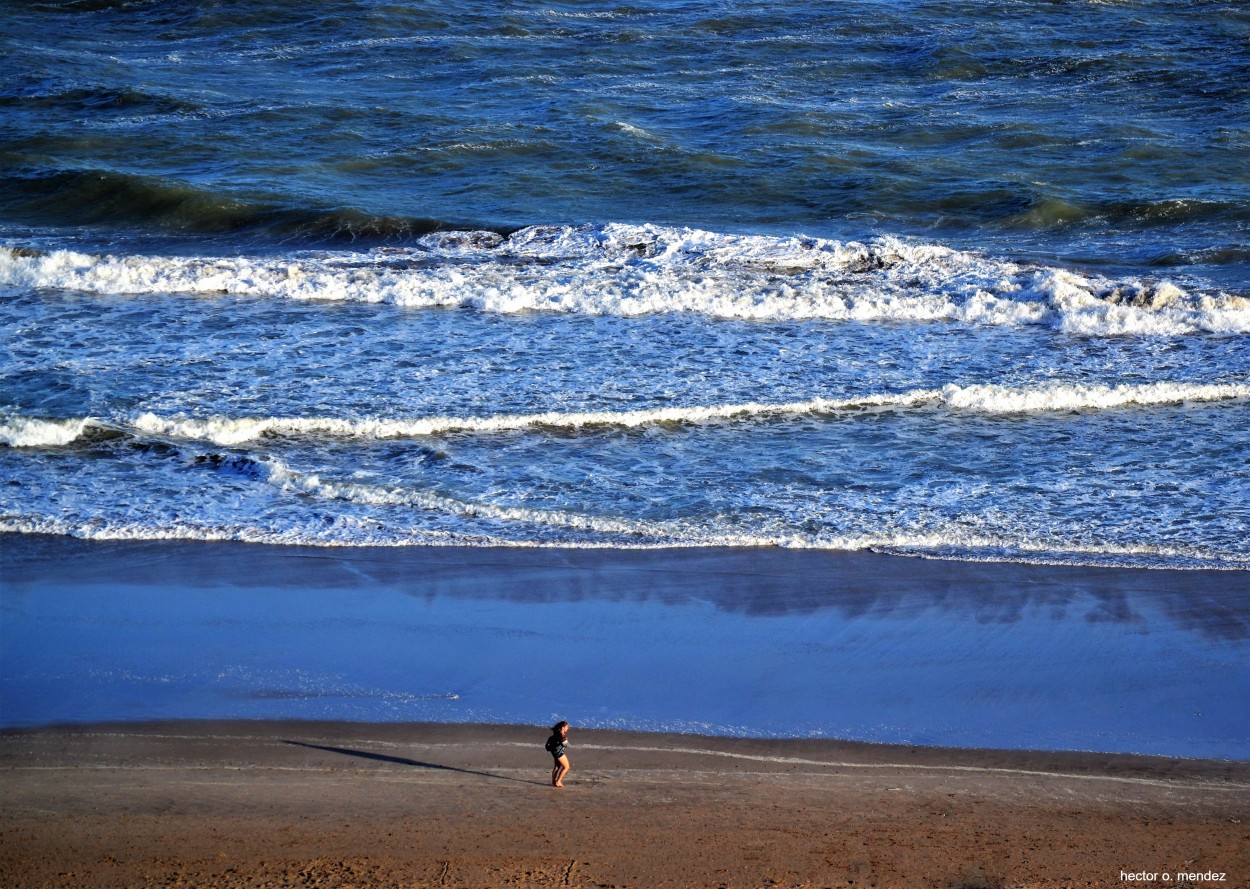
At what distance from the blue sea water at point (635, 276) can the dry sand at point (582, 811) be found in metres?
2.45

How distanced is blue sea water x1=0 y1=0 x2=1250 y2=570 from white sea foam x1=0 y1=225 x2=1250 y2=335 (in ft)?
0.21

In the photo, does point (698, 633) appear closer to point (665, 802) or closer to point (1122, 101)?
point (665, 802)

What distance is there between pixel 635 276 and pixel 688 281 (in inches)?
25.5

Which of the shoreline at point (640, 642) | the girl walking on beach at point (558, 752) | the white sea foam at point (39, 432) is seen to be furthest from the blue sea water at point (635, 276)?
the girl walking on beach at point (558, 752)

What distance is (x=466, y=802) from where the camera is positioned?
5965mm

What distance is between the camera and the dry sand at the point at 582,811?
5496 millimetres

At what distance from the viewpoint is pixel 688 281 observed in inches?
586

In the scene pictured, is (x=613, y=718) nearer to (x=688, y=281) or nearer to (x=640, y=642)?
(x=640, y=642)

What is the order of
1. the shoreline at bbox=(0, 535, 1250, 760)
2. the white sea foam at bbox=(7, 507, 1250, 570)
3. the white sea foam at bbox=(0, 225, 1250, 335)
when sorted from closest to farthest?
the shoreline at bbox=(0, 535, 1250, 760), the white sea foam at bbox=(7, 507, 1250, 570), the white sea foam at bbox=(0, 225, 1250, 335)

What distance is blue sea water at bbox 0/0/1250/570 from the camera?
9516 mm

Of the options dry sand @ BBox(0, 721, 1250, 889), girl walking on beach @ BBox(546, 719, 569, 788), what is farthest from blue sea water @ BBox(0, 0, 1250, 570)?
girl walking on beach @ BBox(546, 719, 569, 788)

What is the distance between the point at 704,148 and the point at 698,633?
14.4m

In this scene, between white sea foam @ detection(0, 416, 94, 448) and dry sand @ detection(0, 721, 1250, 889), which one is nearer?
dry sand @ detection(0, 721, 1250, 889)

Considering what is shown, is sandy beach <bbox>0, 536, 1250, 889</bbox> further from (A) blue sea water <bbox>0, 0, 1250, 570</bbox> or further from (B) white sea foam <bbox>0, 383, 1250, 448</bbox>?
(B) white sea foam <bbox>0, 383, 1250, 448</bbox>
